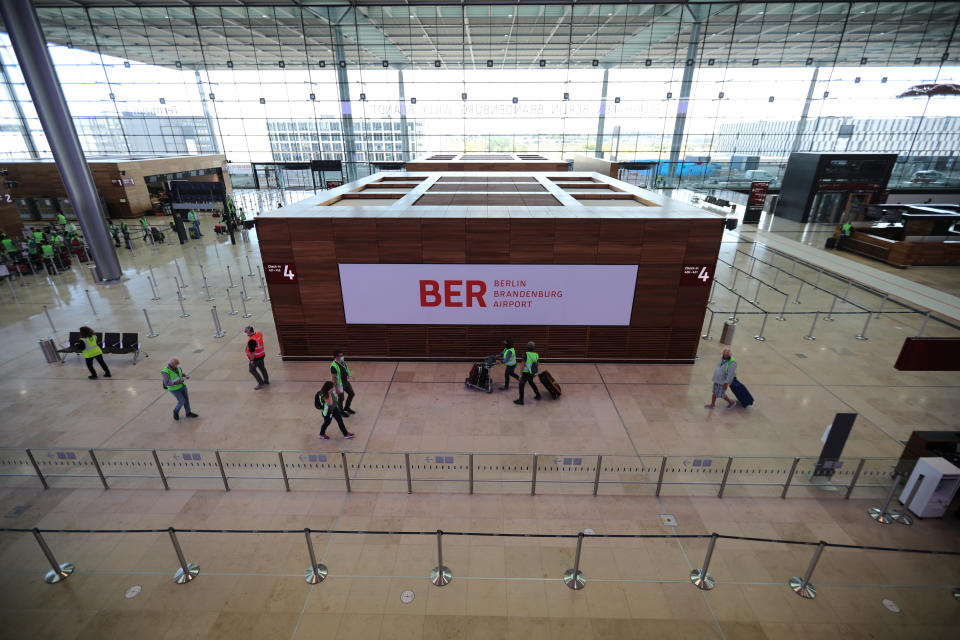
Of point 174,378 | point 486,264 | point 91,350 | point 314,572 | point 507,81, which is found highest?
point 507,81

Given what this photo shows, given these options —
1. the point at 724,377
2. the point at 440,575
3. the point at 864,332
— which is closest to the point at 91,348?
the point at 440,575

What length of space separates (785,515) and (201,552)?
7900 millimetres

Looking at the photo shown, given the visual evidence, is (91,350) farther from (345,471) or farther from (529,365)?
(529,365)

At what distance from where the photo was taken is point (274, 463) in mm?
6414

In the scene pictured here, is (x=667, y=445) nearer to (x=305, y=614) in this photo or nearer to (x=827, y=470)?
(x=827, y=470)

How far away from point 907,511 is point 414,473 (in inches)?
280

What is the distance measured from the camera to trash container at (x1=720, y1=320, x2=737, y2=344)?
10.9 meters

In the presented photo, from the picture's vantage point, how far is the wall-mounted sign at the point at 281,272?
9414mm

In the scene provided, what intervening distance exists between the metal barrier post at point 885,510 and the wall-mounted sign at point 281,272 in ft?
36.4

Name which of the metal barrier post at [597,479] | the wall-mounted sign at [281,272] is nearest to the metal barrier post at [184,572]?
the metal barrier post at [597,479]

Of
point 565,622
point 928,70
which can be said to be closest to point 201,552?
point 565,622

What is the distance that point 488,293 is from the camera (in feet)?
31.5

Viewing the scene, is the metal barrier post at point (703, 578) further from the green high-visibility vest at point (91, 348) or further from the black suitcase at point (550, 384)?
the green high-visibility vest at point (91, 348)

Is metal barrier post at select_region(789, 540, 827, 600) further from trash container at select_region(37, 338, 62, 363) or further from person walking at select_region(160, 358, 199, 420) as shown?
trash container at select_region(37, 338, 62, 363)
